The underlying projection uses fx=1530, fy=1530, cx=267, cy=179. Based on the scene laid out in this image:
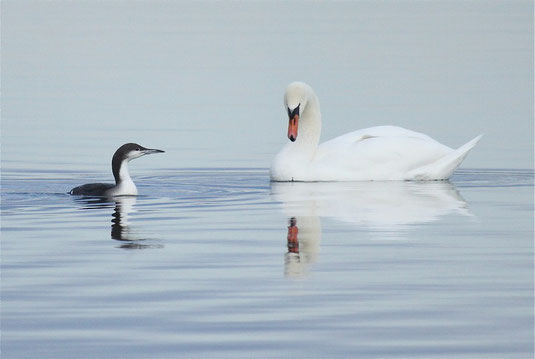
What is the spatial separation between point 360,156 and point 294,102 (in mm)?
1314

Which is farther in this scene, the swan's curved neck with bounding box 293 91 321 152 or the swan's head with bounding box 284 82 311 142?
the swan's curved neck with bounding box 293 91 321 152

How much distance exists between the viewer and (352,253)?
36.7 feet

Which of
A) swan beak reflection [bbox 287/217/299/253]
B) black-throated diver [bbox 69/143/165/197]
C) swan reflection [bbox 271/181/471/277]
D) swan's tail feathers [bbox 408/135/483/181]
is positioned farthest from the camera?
swan's tail feathers [bbox 408/135/483/181]

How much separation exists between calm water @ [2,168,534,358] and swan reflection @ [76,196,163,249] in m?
0.03

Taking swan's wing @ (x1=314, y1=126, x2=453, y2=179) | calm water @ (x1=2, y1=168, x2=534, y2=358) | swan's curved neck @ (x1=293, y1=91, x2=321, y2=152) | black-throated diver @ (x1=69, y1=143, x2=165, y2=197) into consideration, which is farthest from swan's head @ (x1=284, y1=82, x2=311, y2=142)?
black-throated diver @ (x1=69, y1=143, x2=165, y2=197)

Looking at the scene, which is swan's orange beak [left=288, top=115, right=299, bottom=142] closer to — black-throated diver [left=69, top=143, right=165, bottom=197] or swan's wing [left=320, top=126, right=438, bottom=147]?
swan's wing [left=320, top=126, right=438, bottom=147]

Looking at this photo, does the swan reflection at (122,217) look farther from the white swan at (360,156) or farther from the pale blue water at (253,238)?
the white swan at (360,156)

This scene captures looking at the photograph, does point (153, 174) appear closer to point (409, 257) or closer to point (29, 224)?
point (29, 224)

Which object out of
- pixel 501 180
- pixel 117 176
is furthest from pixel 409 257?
pixel 501 180

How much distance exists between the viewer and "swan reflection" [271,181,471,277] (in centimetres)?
1194

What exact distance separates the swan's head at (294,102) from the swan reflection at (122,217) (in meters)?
3.31

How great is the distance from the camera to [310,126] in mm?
19344

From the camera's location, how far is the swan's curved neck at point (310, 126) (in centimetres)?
1892

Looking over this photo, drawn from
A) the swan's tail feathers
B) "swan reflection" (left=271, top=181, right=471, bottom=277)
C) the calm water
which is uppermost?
the swan's tail feathers
